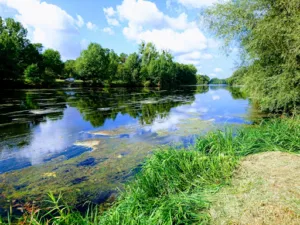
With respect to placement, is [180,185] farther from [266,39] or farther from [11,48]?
[11,48]

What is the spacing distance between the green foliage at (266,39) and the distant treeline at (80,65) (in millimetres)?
38358

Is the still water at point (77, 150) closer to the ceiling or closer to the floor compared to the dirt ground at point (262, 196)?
closer to the floor

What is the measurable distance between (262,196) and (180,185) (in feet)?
5.64

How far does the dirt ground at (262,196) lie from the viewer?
3.22 m

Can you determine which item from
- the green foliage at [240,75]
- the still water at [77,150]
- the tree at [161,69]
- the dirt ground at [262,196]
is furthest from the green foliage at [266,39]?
the tree at [161,69]

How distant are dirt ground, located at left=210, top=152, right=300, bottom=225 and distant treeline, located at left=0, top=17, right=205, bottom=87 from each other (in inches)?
1687

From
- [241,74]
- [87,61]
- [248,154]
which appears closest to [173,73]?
[87,61]

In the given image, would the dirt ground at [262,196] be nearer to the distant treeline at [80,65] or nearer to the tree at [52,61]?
the distant treeline at [80,65]

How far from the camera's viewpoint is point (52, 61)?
57094 millimetres

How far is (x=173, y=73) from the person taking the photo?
75.8 m

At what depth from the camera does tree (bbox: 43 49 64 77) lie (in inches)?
2166

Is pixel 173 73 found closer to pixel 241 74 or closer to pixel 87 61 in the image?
pixel 87 61

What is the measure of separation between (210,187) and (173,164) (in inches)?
51.7

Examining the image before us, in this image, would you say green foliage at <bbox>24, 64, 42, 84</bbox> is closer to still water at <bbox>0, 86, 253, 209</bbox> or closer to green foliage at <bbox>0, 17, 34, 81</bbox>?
green foliage at <bbox>0, 17, 34, 81</bbox>
